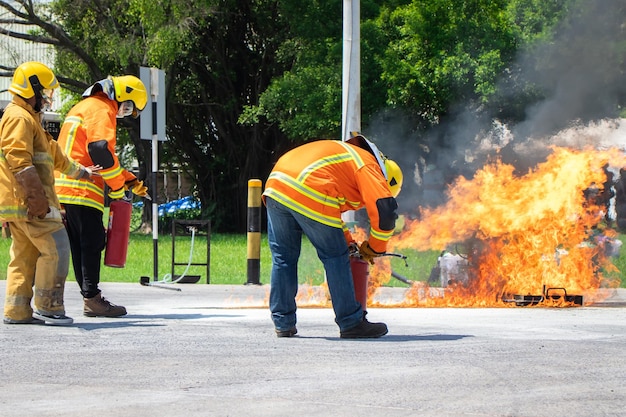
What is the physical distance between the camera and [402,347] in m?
7.54

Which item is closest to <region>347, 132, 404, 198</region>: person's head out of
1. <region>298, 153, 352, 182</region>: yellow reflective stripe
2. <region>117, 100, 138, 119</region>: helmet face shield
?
<region>298, 153, 352, 182</region>: yellow reflective stripe

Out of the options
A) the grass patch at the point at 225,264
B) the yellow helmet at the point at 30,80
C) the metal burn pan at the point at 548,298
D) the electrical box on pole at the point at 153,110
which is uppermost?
the electrical box on pole at the point at 153,110

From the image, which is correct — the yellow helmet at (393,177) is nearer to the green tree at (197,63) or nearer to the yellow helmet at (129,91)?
the yellow helmet at (129,91)

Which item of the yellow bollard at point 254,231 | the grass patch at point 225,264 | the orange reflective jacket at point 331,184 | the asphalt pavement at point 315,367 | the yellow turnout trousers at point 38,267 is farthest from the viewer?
the grass patch at point 225,264

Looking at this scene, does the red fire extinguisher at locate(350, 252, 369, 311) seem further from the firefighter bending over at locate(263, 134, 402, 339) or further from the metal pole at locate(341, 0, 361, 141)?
the metal pole at locate(341, 0, 361, 141)

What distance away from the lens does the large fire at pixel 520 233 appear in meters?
11.2

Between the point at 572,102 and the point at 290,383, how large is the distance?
16795mm

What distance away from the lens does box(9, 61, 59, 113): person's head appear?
867 centimetres

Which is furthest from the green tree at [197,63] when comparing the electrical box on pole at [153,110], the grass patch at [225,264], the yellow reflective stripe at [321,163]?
the yellow reflective stripe at [321,163]

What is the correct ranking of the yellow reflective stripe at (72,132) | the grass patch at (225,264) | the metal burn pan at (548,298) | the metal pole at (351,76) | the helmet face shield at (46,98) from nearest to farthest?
the helmet face shield at (46,98) → the yellow reflective stripe at (72,132) → the metal burn pan at (548,298) → the metal pole at (351,76) → the grass patch at (225,264)

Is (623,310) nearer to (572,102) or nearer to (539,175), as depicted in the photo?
(539,175)

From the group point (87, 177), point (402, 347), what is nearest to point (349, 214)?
point (87, 177)

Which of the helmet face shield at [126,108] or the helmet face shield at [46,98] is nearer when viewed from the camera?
the helmet face shield at [46,98]

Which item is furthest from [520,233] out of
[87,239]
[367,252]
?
[87,239]
